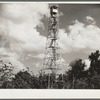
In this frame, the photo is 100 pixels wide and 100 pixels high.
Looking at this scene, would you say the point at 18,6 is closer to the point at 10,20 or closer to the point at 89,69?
the point at 10,20

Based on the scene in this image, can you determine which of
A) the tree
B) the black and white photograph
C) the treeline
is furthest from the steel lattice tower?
the tree

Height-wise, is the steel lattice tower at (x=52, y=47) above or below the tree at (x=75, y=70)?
above

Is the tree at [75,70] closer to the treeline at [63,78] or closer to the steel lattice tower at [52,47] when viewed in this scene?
the treeline at [63,78]

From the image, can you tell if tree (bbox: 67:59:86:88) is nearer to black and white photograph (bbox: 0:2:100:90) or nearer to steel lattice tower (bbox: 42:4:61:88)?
black and white photograph (bbox: 0:2:100:90)

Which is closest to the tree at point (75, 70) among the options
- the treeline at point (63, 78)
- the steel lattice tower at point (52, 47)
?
the treeline at point (63, 78)

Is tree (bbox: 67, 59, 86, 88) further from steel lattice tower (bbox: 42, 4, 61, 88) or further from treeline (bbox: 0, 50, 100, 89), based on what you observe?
steel lattice tower (bbox: 42, 4, 61, 88)

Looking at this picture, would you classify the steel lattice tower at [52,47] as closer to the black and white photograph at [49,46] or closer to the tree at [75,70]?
the black and white photograph at [49,46]

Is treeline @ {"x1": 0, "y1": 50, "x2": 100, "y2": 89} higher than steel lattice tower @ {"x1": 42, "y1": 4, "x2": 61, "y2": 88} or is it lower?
lower

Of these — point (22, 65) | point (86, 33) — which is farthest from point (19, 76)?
point (86, 33)
